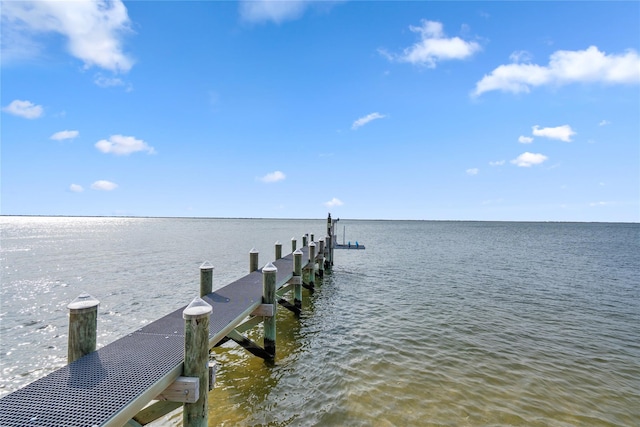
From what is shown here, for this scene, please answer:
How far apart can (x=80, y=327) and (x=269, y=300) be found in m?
4.57

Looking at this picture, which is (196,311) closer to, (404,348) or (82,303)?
(82,303)

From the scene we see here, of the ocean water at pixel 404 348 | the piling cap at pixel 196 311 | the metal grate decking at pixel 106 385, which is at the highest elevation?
the piling cap at pixel 196 311

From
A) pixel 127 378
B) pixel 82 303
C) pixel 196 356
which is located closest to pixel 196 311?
pixel 196 356

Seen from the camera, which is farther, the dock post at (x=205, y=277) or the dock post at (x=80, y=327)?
the dock post at (x=205, y=277)

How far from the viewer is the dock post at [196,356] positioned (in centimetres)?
501

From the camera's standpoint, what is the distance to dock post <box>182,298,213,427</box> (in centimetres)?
501

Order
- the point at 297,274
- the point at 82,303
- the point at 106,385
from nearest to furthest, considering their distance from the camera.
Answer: the point at 106,385 < the point at 82,303 < the point at 297,274

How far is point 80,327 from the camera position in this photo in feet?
17.3

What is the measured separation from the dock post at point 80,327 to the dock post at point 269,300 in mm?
4213

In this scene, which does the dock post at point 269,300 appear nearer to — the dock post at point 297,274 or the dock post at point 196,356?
the dock post at point 196,356

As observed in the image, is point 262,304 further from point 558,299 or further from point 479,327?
point 558,299

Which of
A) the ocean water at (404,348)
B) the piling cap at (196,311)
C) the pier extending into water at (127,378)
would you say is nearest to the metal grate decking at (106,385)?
the pier extending into water at (127,378)

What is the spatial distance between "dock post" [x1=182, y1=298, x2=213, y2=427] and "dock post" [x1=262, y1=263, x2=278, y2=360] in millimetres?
3810

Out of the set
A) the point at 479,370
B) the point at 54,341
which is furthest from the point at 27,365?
the point at 479,370
